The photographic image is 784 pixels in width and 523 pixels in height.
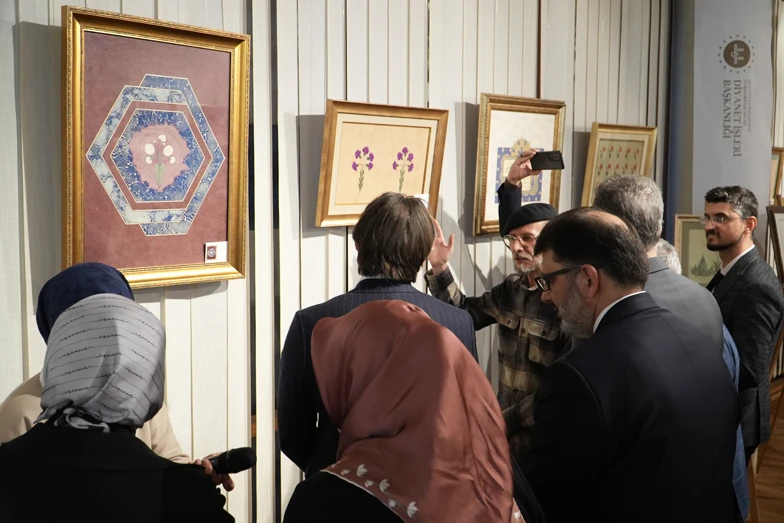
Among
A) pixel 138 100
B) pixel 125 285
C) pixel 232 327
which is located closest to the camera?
pixel 125 285

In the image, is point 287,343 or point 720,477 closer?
point 720,477

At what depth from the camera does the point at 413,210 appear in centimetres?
229

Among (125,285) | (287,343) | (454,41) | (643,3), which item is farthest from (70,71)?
(643,3)

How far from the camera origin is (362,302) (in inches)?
85.2

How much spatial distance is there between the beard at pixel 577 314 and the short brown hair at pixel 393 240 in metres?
0.49

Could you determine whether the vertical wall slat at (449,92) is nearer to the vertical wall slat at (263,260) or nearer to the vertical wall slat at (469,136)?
the vertical wall slat at (469,136)

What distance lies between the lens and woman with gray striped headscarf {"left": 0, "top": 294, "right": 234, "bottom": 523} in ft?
4.62

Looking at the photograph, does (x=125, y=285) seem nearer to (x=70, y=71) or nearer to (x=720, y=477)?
(x=70, y=71)

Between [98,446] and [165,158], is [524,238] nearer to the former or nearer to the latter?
[165,158]

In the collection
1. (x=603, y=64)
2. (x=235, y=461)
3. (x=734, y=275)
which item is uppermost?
(x=603, y=64)

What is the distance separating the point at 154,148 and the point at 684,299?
1763 mm

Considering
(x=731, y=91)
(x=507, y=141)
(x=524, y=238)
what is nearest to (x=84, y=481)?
(x=524, y=238)

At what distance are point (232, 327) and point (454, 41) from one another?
179cm

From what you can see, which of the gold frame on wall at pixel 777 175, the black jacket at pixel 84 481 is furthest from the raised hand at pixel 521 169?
the gold frame on wall at pixel 777 175
